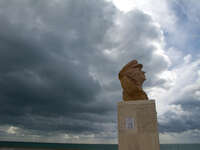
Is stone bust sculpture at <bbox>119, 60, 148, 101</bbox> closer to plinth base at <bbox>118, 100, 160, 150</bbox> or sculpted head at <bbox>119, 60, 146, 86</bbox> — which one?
sculpted head at <bbox>119, 60, 146, 86</bbox>

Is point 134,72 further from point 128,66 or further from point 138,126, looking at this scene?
point 138,126

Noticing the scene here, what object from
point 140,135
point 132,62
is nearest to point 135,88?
point 132,62

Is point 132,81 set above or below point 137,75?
below

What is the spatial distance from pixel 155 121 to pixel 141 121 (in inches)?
20.4

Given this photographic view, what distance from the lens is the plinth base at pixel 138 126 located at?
6.13 metres

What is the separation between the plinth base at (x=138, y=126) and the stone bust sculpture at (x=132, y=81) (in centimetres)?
74

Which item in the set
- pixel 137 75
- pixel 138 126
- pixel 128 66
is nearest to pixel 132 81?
pixel 137 75

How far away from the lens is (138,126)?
20.9ft

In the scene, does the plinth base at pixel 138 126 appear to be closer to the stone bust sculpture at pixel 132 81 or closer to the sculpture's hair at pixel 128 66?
the stone bust sculpture at pixel 132 81

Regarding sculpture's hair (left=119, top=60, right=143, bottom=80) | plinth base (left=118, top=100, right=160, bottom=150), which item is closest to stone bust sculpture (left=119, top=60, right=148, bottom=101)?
sculpture's hair (left=119, top=60, right=143, bottom=80)

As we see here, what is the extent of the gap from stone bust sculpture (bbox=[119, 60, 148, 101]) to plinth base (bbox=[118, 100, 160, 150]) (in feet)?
2.41

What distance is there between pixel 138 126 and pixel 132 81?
80.9 inches

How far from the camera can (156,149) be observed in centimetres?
596

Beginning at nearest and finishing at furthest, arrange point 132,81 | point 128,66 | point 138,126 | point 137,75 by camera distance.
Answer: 1. point 138,126
2. point 132,81
3. point 137,75
4. point 128,66
